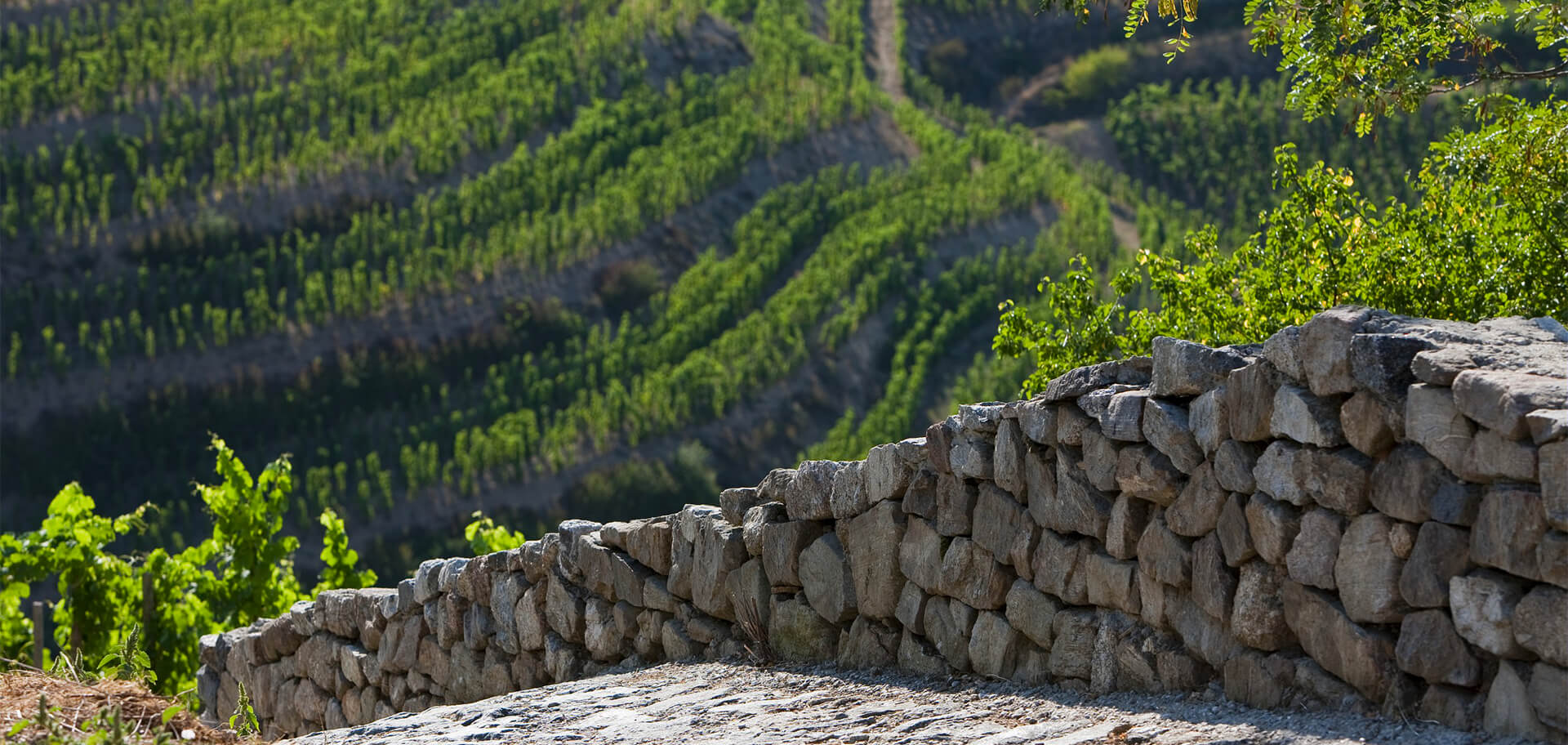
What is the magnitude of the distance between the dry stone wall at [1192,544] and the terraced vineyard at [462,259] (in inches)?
804

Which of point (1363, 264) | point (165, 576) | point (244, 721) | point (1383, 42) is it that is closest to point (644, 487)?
point (165, 576)

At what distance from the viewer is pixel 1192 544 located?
3.82 m

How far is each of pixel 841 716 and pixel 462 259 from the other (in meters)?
27.4

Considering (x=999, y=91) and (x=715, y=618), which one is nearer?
(x=715, y=618)

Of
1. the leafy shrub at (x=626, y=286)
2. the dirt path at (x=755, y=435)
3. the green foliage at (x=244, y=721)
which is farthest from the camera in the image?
the leafy shrub at (x=626, y=286)

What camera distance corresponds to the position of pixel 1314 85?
256 inches

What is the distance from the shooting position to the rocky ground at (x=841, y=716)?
3.27 meters

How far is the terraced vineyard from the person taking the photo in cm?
2711

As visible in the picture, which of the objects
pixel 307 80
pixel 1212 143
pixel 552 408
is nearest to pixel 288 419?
pixel 552 408

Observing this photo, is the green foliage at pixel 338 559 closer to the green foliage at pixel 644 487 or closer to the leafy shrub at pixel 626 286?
the green foliage at pixel 644 487

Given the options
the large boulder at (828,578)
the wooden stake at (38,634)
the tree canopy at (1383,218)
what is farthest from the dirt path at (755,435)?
the large boulder at (828,578)

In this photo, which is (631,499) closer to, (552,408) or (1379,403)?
(552,408)

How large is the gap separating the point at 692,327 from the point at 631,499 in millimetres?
5136

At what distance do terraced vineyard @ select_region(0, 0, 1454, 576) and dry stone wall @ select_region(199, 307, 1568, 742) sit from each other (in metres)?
20.4
